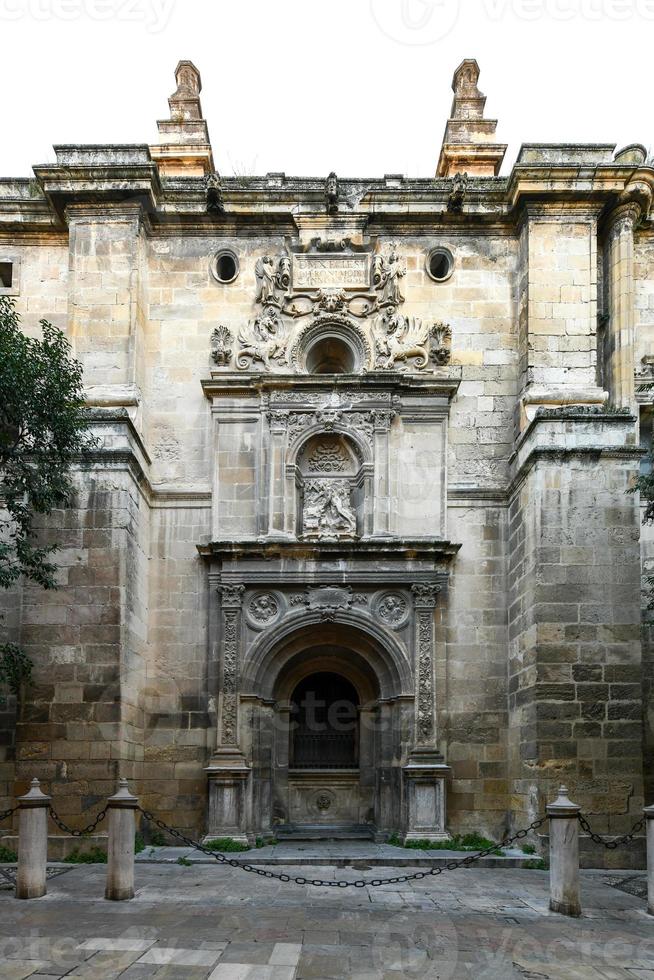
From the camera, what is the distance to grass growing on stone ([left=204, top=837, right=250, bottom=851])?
1275 centimetres

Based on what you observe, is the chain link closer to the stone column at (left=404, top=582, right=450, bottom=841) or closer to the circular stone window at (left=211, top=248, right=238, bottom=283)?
the stone column at (left=404, top=582, right=450, bottom=841)

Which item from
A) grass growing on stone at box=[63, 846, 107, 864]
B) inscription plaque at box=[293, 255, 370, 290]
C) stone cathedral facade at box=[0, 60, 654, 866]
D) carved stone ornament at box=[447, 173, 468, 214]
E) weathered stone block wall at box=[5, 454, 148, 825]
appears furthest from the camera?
inscription plaque at box=[293, 255, 370, 290]

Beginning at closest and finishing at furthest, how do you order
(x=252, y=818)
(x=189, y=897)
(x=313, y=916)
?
(x=313, y=916) < (x=189, y=897) < (x=252, y=818)

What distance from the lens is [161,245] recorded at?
15.0 meters

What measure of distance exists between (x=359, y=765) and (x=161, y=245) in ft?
28.1

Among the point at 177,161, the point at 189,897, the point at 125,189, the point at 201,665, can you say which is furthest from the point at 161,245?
the point at 189,897

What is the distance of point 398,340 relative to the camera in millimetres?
14586

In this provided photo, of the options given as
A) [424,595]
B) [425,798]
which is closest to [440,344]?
[424,595]

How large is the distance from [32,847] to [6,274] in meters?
9.00

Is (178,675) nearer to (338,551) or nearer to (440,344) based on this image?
(338,551)

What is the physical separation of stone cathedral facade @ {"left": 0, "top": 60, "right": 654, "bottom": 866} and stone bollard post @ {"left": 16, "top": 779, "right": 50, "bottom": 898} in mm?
2129

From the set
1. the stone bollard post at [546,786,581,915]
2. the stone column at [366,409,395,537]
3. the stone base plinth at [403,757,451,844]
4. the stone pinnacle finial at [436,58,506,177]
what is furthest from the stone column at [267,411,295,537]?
the stone pinnacle finial at [436,58,506,177]

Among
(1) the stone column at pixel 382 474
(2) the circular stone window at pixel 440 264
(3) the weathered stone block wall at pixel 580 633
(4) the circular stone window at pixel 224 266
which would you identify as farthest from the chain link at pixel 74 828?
(2) the circular stone window at pixel 440 264

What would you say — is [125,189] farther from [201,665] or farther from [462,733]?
[462,733]
